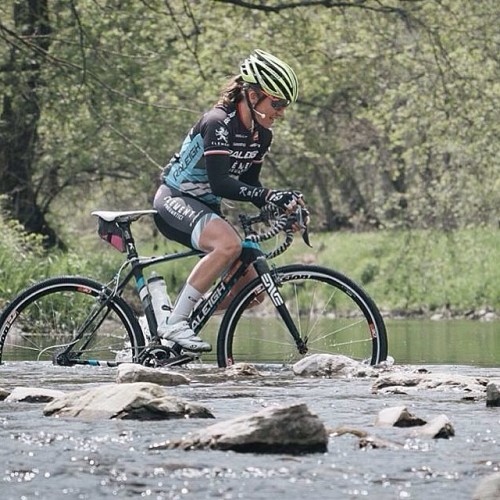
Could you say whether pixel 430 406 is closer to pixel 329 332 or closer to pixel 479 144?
pixel 329 332

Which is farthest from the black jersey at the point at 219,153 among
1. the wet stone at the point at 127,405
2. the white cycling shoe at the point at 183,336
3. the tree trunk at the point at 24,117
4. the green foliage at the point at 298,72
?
the tree trunk at the point at 24,117

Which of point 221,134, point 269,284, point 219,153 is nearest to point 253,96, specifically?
point 221,134

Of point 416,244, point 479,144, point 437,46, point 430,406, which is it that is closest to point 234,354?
point 430,406

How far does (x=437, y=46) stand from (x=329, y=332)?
14077 mm

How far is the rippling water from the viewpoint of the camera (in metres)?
5.05

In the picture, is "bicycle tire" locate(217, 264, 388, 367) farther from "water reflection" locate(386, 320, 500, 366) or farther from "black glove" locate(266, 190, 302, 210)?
"water reflection" locate(386, 320, 500, 366)

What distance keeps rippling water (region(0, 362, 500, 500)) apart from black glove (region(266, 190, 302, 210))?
205 centimetres

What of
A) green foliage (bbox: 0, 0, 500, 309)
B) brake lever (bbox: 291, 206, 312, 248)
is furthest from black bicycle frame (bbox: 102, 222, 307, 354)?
green foliage (bbox: 0, 0, 500, 309)

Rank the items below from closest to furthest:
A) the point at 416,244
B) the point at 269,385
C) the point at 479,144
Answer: the point at 269,385, the point at 479,144, the point at 416,244

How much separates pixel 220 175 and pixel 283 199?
15.5 inches

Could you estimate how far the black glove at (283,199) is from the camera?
9.30 metres

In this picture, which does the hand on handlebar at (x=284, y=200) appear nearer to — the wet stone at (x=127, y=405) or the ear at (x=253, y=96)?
Result: the ear at (x=253, y=96)

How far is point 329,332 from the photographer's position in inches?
402

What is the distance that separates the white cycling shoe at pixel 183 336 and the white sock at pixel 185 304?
0.05m
